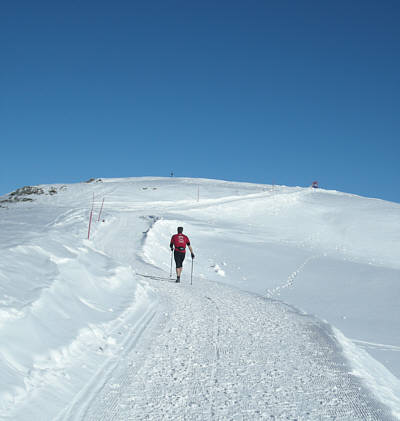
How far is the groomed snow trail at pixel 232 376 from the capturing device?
4.56 m

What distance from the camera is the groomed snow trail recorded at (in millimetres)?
4559

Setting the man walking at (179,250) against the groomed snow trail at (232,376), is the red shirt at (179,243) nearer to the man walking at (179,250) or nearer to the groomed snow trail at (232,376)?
the man walking at (179,250)

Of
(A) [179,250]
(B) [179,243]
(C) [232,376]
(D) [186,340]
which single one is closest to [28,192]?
(B) [179,243]

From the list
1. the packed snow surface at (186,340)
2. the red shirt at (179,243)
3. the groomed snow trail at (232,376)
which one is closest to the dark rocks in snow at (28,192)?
the packed snow surface at (186,340)

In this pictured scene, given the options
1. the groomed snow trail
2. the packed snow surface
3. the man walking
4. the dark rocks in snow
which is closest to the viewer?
the groomed snow trail

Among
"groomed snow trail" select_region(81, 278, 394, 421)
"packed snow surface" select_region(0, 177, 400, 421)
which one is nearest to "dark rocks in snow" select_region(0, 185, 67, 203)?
"packed snow surface" select_region(0, 177, 400, 421)

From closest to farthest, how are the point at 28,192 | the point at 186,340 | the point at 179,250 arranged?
the point at 186,340 → the point at 179,250 → the point at 28,192

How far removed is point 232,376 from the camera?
5551 millimetres

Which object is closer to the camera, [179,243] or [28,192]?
[179,243]

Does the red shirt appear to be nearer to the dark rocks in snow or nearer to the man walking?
the man walking

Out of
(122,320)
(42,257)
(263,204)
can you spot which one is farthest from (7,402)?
(263,204)

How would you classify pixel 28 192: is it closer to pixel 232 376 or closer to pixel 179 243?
pixel 179 243

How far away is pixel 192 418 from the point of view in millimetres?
4363

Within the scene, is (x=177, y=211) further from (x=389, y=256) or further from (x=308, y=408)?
(x=308, y=408)
